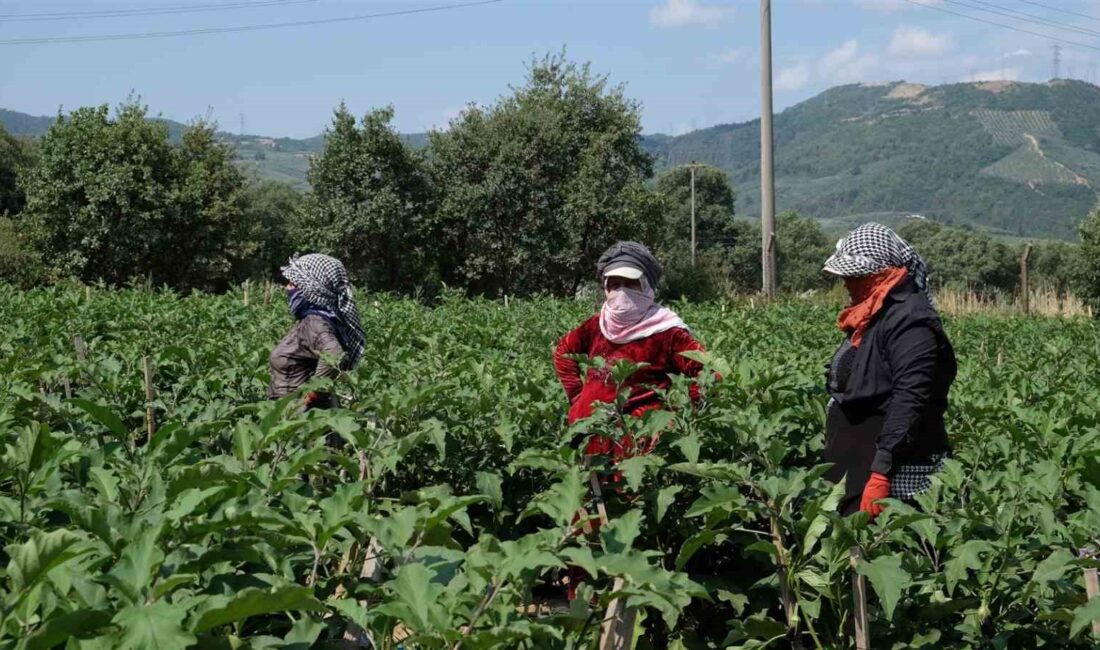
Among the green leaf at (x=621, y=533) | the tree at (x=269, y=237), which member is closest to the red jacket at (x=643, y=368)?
the green leaf at (x=621, y=533)

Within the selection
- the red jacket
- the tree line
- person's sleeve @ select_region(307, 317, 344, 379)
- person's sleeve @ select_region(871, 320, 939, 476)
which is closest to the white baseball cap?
the red jacket

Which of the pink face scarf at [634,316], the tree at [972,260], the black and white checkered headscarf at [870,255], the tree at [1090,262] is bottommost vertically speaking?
the tree at [972,260]

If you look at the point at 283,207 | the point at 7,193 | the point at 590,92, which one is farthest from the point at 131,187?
the point at 283,207

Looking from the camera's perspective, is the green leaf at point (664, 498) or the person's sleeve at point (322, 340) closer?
the green leaf at point (664, 498)

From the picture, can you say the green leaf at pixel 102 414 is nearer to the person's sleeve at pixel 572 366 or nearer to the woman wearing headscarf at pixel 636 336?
the woman wearing headscarf at pixel 636 336

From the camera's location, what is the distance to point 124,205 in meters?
34.8

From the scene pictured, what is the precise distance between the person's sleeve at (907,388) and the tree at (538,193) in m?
33.2

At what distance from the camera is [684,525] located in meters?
3.83

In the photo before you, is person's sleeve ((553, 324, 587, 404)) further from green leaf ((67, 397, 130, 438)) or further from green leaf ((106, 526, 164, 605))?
green leaf ((106, 526, 164, 605))

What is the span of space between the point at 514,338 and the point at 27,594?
7.56 m

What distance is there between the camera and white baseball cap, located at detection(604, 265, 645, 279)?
4.48 m

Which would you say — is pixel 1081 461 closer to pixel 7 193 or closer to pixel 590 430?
pixel 590 430

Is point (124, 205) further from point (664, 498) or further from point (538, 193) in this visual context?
point (664, 498)

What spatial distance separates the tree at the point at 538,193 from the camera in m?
37.4
